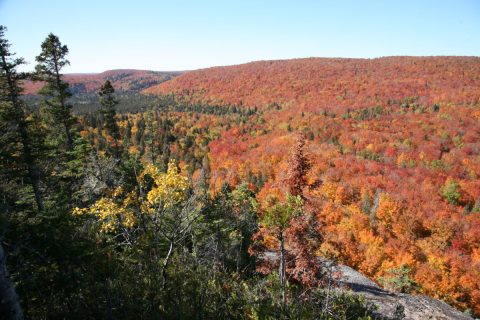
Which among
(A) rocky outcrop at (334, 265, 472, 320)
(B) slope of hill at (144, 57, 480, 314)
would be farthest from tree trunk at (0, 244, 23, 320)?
(A) rocky outcrop at (334, 265, 472, 320)

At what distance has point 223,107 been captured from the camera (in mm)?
119938

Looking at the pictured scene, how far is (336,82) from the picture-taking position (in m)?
121

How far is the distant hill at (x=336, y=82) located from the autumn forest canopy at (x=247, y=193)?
961mm

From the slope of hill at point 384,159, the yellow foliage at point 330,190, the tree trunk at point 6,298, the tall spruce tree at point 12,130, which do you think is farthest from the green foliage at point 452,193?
the tree trunk at point 6,298

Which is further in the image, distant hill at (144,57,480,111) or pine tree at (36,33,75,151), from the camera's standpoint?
distant hill at (144,57,480,111)

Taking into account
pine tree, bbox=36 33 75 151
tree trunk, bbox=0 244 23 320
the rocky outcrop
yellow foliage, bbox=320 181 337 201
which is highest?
pine tree, bbox=36 33 75 151

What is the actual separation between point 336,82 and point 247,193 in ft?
327

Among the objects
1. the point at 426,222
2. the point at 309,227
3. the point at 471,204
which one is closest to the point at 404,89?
the point at 471,204

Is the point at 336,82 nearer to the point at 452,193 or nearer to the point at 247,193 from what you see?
the point at 452,193

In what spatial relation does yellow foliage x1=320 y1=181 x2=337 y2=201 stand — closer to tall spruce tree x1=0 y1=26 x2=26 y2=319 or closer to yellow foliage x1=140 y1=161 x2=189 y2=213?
tall spruce tree x1=0 y1=26 x2=26 y2=319

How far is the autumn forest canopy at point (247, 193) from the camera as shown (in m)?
6.62

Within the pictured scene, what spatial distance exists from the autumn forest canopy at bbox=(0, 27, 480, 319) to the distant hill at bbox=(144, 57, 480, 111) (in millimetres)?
961

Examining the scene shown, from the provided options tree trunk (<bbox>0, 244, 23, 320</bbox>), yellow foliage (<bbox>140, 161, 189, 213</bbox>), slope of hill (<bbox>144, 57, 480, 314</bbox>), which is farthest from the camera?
slope of hill (<bbox>144, 57, 480, 314</bbox>)

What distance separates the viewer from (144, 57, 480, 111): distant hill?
324 feet
